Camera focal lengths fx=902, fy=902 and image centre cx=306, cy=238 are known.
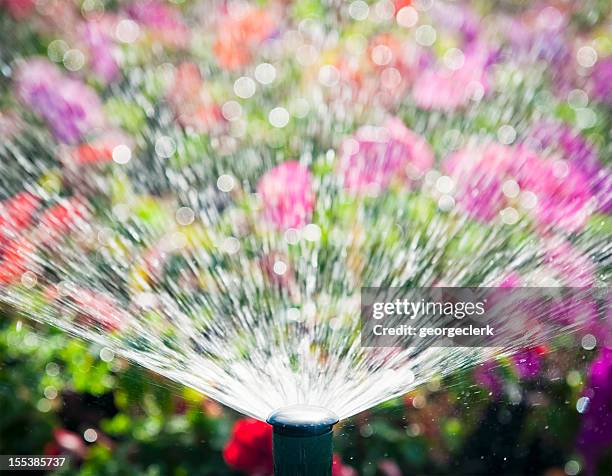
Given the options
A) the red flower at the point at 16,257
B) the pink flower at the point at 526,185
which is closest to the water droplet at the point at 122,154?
the red flower at the point at 16,257

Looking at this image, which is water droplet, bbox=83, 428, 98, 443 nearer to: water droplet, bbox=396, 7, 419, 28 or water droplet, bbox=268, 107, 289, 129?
water droplet, bbox=268, 107, 289, 129

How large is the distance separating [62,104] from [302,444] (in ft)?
3.78

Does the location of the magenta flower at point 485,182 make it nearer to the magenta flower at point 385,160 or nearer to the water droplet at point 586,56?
the magenta flower at point 385,160

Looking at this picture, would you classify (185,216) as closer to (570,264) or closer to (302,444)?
(570,264)

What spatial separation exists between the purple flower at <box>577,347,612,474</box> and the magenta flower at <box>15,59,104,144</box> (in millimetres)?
1008

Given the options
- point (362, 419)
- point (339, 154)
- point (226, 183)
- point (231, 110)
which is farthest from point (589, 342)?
point (231, 110)

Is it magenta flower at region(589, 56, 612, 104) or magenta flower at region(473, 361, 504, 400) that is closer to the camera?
magenta flower at region(473, 361, 504, 400)

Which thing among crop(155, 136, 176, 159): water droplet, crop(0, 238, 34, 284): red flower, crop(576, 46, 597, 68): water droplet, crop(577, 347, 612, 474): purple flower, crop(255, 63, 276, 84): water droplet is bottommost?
crop(577, 347, 612, 474): purple flower

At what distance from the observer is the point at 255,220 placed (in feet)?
5.08

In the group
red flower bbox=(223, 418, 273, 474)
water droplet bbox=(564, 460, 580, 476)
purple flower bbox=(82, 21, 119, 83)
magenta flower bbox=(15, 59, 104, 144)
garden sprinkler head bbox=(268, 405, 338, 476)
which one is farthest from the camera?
purple flower bbox=(82, 21, 119, 83)

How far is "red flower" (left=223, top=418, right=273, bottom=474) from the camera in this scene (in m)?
1.41

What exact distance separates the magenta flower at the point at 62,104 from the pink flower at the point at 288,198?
0.41m

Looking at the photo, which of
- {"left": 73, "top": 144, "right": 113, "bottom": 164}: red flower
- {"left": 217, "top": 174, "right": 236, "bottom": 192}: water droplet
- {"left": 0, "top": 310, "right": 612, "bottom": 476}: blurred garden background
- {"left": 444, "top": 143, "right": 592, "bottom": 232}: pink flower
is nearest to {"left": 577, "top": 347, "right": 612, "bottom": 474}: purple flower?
{"left": 0, "top": 310, "right": 612, "bottom": 476}: blurred garden background

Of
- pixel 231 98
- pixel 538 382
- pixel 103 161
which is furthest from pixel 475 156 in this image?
pixel 103 161
